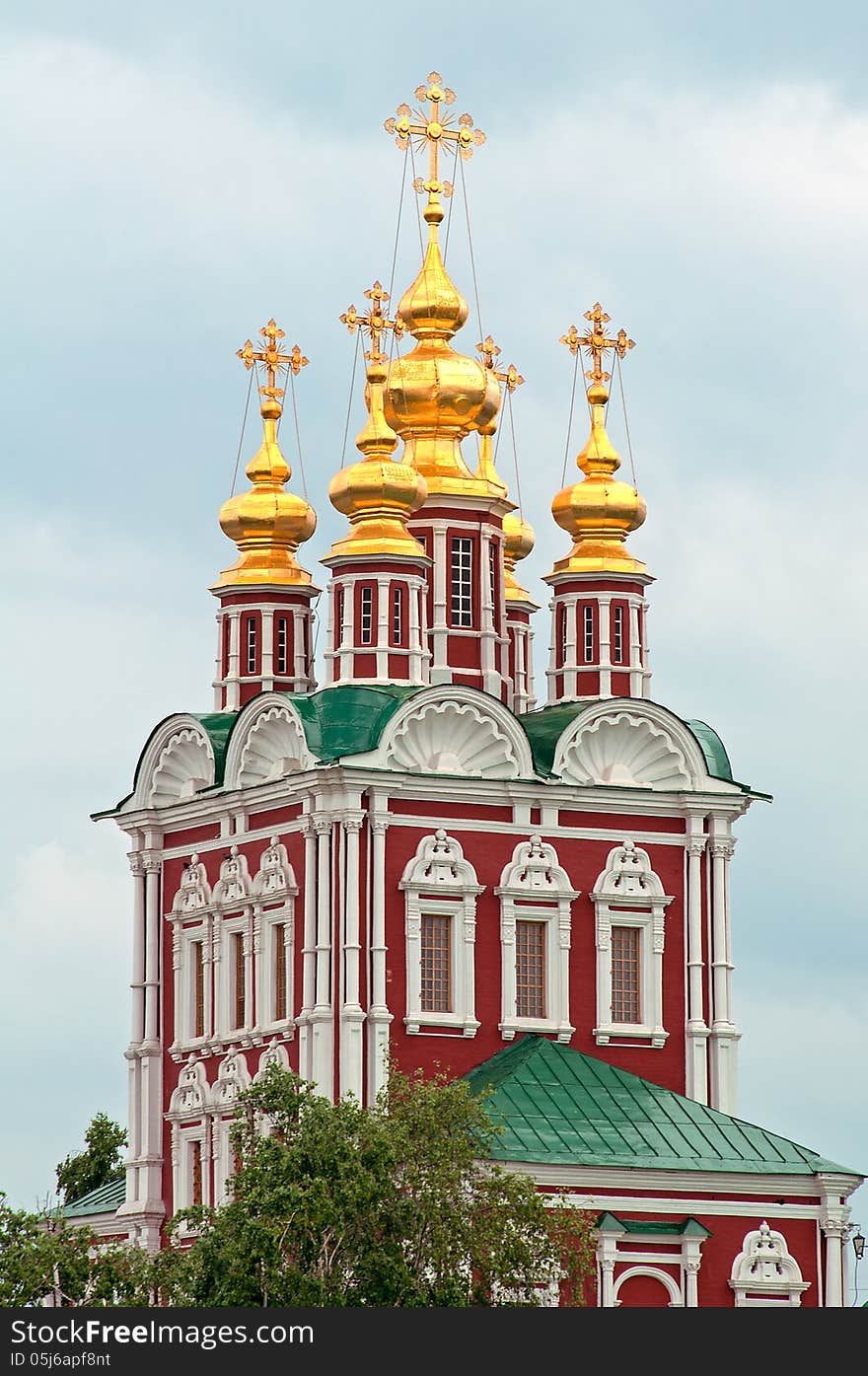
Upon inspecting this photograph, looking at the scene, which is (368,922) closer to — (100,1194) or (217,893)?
(217,893)

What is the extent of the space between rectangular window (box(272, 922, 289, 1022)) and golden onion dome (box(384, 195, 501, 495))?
7.84 metres

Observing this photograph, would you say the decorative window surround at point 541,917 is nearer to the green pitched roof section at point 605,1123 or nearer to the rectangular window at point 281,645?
the green pitched roof section at point 605,1123

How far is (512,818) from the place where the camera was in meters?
61.3

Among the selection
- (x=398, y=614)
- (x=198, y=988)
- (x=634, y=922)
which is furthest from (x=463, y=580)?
(x=198, y=988)

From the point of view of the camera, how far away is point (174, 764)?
64.3m

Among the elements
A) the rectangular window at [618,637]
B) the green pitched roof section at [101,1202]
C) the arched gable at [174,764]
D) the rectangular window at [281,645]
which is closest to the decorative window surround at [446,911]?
the arched gable at [174,764]

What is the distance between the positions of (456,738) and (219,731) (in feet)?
13.9

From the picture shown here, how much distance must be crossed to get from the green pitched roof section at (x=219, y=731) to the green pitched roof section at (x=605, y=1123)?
6.13 m

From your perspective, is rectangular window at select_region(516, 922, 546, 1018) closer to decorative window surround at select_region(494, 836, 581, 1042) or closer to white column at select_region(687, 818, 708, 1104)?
decorative window surround at select_region(494, 836, 581, 1042)

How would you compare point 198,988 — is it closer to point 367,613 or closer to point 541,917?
point 541,917

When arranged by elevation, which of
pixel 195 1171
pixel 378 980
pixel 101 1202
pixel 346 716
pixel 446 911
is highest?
pixel 346 716

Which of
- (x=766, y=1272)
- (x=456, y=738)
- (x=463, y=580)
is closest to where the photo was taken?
(x=766, y=1272)

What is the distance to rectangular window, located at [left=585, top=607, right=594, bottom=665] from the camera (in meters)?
64.3

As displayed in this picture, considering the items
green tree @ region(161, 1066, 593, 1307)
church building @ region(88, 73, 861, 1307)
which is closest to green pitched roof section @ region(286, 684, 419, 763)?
church building @ region(88, 73, 861, 1307)
